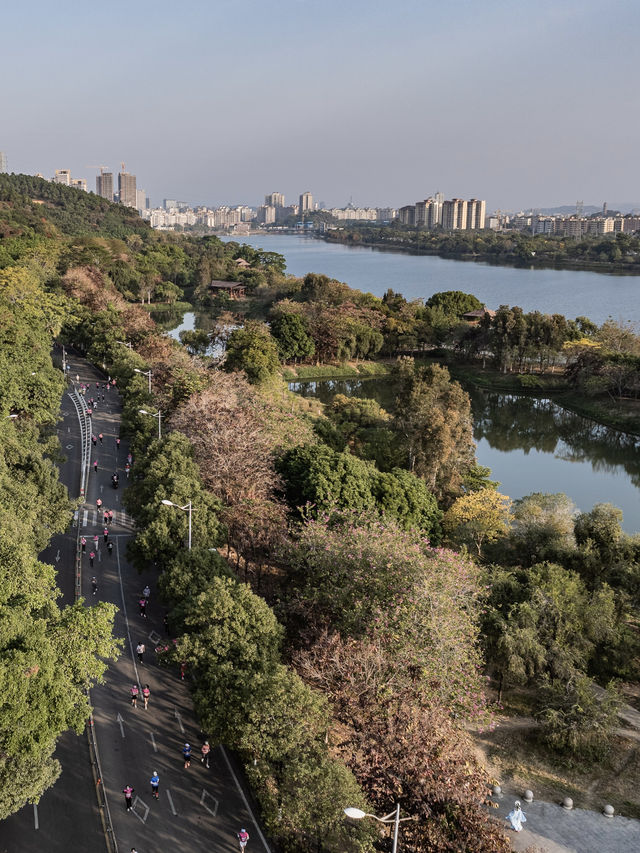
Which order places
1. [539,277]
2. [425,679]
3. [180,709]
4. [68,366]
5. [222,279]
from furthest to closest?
[539,277]
[222,279]
[68,366]
[180,709]
[425,679]

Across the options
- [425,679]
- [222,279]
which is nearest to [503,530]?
[425,679]

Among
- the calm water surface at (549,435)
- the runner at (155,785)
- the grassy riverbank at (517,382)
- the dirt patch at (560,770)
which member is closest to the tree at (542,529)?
the dirt patch at (560,770)

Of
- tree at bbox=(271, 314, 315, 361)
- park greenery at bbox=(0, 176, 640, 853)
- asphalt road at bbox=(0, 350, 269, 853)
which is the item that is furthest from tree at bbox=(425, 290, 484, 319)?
asphalt road at bbox=(0, 350, 269, 853)

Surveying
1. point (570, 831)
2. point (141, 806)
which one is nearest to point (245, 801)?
point (141, 806)

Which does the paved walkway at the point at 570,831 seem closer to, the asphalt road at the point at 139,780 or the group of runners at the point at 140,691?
the asphalt road at the point at 139,780

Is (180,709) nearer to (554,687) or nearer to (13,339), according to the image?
(554,687)

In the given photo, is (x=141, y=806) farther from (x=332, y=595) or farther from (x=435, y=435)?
(x=435, y=435)

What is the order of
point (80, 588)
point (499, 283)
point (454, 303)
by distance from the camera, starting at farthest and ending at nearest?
1. point (499, 283)
2. point (454, 303)
3. point (80, 588)
